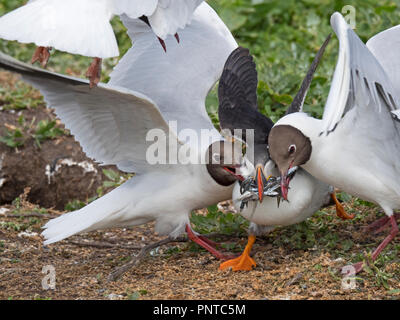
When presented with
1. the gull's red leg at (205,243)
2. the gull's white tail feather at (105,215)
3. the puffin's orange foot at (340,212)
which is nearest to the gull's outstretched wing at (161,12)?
the gull's white tail feather at (105,215)

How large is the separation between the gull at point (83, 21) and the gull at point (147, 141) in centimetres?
26

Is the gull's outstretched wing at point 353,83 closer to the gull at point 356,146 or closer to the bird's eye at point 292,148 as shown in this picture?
the gull at point 356,146

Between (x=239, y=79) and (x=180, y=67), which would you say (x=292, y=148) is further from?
(x=180, y=67)

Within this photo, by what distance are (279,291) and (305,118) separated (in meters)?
0.86

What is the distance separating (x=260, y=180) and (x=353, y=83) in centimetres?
68

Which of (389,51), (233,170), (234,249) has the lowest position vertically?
(234,249)

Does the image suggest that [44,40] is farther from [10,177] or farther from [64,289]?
[10,177]

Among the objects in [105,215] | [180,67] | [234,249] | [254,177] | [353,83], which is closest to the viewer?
[353,83]

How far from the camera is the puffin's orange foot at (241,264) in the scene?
375 cm

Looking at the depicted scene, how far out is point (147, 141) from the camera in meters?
3.96

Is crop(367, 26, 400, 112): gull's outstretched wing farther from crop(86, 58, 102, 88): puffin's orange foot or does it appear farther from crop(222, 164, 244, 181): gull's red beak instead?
crop(86, 58, 102, 88): puffin's orange foot

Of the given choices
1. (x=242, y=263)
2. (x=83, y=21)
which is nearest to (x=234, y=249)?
(x=242, y=263)

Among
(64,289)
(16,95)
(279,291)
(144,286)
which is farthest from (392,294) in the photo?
(16,95)

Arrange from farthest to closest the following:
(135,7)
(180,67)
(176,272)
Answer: (180,67) → (176,272) → (135,7)
